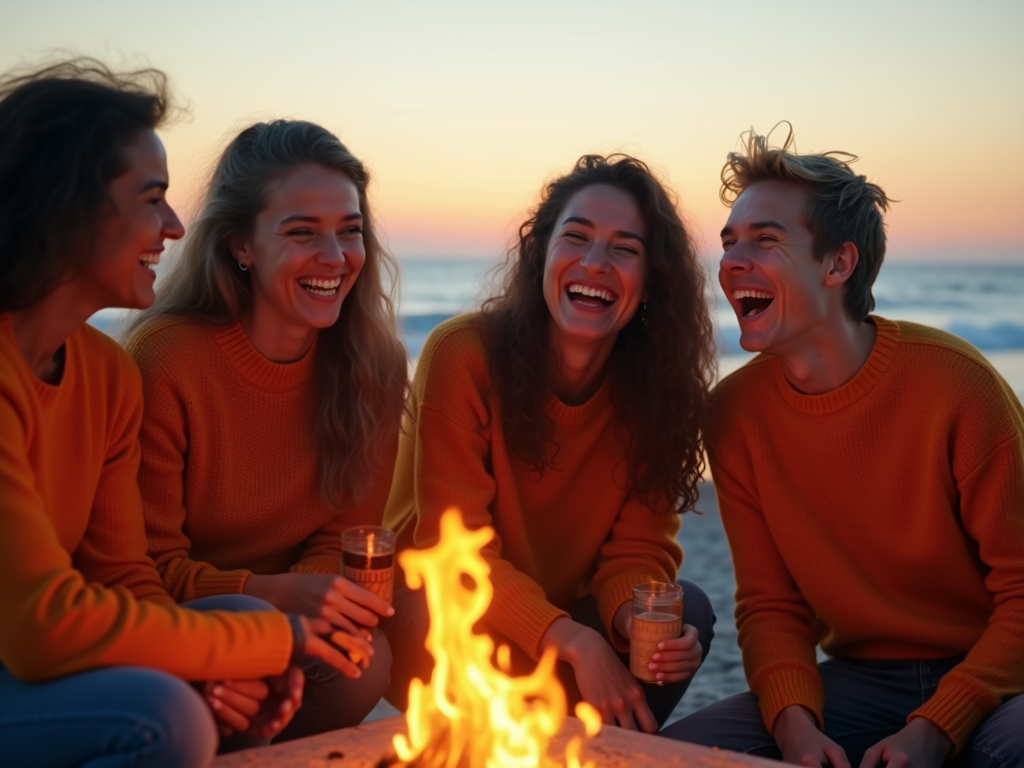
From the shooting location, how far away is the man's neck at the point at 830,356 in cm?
344

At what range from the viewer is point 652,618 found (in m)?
2.96

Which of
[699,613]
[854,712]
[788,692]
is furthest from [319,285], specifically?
[854,712]

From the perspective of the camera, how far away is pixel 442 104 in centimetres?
1656

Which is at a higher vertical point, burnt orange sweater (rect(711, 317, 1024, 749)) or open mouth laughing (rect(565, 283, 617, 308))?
open mouth laughing (rect(565, 283, 617, 308))

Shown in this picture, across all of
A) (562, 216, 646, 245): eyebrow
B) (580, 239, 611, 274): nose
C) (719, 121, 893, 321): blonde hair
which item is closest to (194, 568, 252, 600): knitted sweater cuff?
(580, 239, 611, 274): nose

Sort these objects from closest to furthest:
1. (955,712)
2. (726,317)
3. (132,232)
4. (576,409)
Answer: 1. (132,232)
2. (955,712)
3. (576,409)
4. (726,317)

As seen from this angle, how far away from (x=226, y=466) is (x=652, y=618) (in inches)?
58.3

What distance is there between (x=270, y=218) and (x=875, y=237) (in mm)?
2120

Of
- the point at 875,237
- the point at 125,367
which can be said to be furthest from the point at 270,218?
the point at 875,237

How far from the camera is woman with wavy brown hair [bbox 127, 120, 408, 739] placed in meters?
3.24

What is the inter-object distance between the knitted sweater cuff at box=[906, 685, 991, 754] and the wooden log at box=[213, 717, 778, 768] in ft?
2.55

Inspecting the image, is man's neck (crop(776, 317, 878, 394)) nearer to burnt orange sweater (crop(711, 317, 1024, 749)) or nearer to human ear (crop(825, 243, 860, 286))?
burnt orange sweater (crop(711, 317, 1024, 749))

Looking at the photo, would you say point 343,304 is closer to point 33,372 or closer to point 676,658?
point 33,372

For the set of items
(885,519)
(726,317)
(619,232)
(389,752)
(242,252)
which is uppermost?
(619,232)
